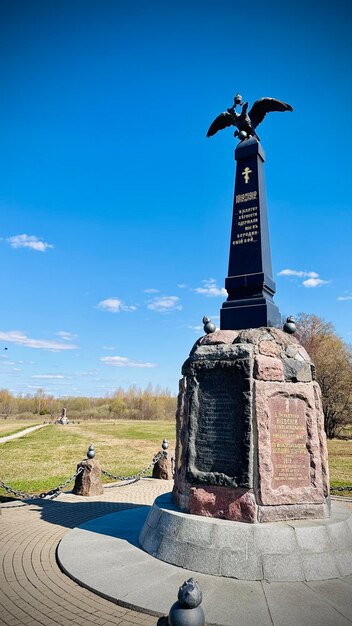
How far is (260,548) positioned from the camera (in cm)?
488

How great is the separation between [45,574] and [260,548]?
9.32ft

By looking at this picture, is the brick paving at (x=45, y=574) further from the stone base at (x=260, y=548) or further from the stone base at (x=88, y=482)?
the stone base at (x=260, y=548)

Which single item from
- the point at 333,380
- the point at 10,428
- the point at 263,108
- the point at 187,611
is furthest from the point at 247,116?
the point at 10,428

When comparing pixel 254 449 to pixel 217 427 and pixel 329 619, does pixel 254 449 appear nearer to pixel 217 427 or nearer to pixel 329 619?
pixel 217 427

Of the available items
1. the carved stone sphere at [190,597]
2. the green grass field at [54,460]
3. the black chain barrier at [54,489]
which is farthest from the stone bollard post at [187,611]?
the green grass field at [54,460]

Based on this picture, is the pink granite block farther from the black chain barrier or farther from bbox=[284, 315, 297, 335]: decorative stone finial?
the black chain barrier

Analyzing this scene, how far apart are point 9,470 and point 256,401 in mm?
12125

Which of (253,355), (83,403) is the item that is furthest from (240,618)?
(83,403)

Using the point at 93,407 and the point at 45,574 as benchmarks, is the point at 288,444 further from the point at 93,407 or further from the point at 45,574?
the point at 93,407

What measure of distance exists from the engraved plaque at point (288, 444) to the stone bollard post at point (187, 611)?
2654mm

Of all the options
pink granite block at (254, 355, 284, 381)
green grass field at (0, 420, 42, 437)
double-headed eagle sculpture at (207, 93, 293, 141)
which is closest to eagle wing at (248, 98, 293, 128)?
double-headed eagle sculpture at (207, 93, 293, 141)

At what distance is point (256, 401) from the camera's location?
18.4 ft

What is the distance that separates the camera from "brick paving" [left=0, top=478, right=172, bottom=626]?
411cm

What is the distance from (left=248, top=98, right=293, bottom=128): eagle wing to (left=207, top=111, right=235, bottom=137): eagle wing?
407mm
